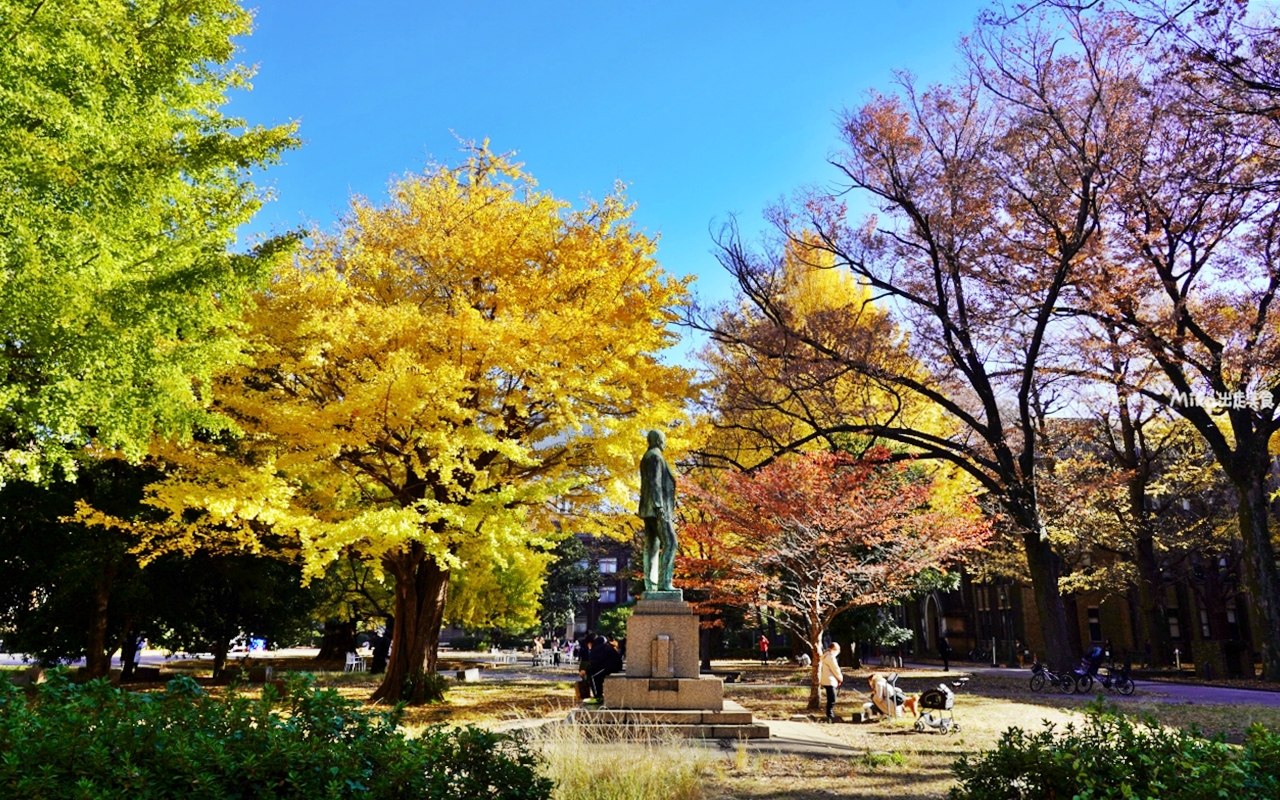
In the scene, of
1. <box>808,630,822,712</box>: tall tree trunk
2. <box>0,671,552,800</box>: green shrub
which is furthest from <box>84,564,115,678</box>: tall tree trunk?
<box>0,671,552,800</box>: green shrub

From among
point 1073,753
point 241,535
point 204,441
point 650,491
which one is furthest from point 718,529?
point 1073,753

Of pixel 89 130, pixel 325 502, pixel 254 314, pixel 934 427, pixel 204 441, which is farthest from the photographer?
pixel 934 427

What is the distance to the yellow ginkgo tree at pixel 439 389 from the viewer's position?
40.2ft

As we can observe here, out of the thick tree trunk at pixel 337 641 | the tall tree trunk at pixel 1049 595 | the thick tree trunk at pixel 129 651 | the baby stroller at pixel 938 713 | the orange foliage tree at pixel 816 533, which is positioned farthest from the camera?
the thick tree trunk at pixel 337 641

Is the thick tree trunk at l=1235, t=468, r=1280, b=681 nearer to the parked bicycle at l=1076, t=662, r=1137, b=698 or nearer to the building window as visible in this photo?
the parked bicycle at l=1076, t=662, r=1137, b=698

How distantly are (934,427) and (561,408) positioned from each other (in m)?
15.8

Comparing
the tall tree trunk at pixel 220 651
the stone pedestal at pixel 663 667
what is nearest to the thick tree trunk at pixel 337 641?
the tall tree trunk at pixel 220 651

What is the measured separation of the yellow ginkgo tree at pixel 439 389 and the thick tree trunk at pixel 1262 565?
15320 mm

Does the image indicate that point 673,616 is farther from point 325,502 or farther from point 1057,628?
point 1057,628

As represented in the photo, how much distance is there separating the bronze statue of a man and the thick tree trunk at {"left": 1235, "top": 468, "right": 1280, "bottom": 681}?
1618cm

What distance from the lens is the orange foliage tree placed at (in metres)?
15.6

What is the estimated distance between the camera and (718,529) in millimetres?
18484

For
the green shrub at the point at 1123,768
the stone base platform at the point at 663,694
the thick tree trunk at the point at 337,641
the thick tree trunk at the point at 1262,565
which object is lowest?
the thick tree trunk at the point at 337,641

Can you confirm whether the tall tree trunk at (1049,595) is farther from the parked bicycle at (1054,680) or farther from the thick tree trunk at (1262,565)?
the thick tree trunk at (1262,565)
